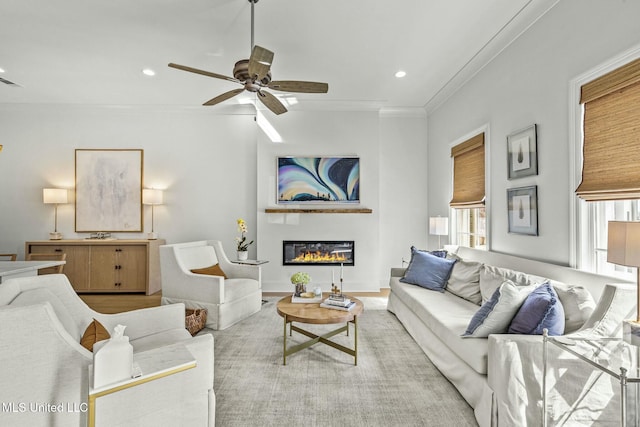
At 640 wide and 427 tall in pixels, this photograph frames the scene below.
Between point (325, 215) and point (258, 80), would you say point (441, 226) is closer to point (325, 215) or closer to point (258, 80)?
point (325, 215)

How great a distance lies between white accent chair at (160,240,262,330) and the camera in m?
3.36

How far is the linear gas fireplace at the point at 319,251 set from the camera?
507 cm

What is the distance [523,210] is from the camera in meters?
2.93

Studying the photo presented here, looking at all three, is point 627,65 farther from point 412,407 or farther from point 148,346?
point 148,346

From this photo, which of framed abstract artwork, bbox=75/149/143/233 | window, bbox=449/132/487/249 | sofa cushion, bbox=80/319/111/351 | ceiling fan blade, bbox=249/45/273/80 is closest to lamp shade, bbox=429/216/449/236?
window, bbox=449/132/487/249

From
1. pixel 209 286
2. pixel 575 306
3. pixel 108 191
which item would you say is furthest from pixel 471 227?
pixel 108 191

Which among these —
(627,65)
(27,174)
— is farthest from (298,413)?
(27,174)

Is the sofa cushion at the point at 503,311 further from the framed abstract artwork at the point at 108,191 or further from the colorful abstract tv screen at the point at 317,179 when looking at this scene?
the framed abstract artwork at the point at 108,191

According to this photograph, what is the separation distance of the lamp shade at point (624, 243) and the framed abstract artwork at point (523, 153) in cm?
127

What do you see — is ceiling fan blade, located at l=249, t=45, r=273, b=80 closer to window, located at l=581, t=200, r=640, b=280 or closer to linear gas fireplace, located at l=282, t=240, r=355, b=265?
window, located at l=581, t=200, r=640, b=280

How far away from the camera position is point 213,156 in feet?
17.3

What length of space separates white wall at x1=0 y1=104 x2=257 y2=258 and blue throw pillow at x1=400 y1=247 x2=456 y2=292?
275cm

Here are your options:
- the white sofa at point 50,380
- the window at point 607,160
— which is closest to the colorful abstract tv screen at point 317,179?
the window at point 607,160

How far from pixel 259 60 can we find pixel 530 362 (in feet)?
8.19
